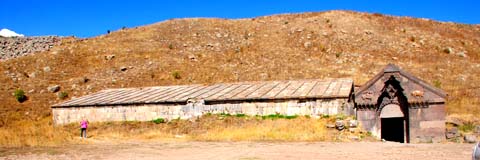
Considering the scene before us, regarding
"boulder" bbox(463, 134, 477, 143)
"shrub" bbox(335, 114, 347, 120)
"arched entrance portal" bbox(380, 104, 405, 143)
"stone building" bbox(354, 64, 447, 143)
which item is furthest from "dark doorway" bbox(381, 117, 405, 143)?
"boulder" bbox(463, 134, 477, 143)

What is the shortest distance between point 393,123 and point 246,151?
1049 cm

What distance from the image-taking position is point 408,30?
1818 inches

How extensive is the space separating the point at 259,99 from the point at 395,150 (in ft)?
26.1

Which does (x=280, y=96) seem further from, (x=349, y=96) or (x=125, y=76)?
(x=125, y=76)

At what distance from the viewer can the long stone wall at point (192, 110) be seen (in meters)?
20.5

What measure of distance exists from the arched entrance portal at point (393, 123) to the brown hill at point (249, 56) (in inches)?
199

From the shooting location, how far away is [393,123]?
74.4 ft


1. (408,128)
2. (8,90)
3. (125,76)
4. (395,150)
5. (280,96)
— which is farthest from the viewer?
(125,76)

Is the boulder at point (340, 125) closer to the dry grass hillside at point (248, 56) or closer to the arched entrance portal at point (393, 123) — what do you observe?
the arched entrance portal at point (393, 123)

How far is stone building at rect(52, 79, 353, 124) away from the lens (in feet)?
67.9

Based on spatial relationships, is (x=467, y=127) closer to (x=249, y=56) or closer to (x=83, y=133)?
(x=83, y=133)

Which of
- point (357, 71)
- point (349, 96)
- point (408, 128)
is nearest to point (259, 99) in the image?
point (349, 96)

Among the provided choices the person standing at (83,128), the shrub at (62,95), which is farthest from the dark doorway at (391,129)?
the shrub at (62,95)

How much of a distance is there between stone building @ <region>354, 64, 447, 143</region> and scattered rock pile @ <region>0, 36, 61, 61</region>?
31.8 metres
